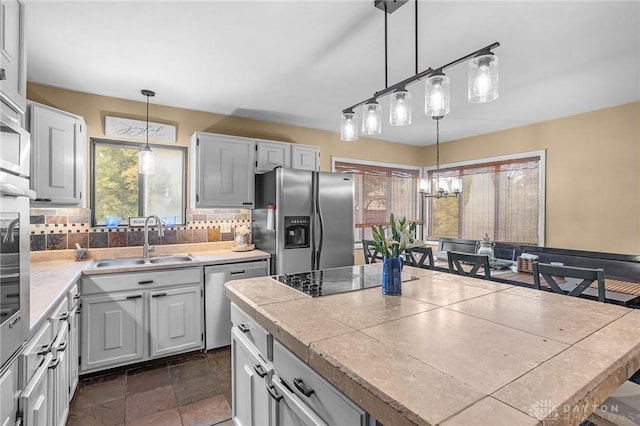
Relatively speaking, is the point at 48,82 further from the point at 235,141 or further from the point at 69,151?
the point at 235,141

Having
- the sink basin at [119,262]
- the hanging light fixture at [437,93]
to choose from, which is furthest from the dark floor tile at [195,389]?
the hanging light fixture at [437,93]

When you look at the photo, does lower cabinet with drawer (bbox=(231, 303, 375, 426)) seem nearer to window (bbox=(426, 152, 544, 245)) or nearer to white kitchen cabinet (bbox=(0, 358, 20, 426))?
white kitchen cabinet (bbox=(0, 358, 20, 426))

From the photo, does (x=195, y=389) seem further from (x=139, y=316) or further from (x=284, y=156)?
(x=284, y=156)

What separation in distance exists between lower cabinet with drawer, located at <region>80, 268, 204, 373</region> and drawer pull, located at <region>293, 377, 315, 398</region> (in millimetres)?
2120

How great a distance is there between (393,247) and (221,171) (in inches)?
96.6

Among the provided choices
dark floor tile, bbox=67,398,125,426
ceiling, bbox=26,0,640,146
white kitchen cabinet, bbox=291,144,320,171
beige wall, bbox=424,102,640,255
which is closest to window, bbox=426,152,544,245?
beige wall, bbox=424,102,640,255

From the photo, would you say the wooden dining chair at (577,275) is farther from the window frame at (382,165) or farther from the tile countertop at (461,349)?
the window frame at (382,165)

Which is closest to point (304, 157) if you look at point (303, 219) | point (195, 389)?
point (303, 219)

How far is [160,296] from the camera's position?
Answer: 2.83m

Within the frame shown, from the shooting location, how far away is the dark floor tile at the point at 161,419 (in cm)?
208

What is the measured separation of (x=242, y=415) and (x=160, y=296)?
4.92 feet

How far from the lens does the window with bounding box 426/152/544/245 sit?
4.15m

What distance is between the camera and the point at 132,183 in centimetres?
335

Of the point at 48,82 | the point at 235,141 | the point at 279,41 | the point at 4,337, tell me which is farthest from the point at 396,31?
the point at 48,82
